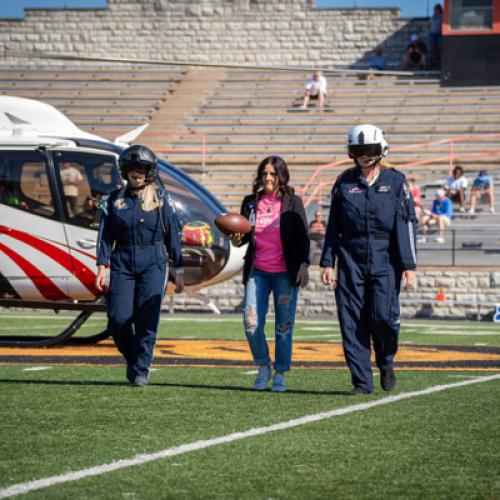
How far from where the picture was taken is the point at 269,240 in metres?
9.71

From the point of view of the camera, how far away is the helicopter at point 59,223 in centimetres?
1459

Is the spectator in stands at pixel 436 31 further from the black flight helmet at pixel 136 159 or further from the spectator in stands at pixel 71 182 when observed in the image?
the black flight helmet at pixel 136 159

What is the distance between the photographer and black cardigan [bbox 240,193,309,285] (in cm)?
966

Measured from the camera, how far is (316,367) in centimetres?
1213

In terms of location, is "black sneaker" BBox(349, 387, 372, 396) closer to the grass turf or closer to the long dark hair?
the long dark hair

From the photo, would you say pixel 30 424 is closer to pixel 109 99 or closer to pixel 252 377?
pixel 252 377

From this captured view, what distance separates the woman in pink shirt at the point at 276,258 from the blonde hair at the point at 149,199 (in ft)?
2.10

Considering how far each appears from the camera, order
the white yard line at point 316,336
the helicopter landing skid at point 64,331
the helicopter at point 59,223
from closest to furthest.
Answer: the helicopter landing skid at point 64,331 → the helicopter at point 59,223 → the white yard line at point 316,336

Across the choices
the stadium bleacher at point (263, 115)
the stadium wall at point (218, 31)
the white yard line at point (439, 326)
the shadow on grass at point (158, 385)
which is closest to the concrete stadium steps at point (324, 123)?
the stadium bleacher at point (263, 115)

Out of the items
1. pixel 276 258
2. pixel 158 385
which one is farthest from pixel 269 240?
pixel 158 385

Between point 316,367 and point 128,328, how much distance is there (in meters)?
2.88

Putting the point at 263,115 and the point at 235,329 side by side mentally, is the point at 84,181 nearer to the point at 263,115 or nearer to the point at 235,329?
the point at 235,329

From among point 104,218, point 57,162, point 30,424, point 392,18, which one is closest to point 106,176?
point 57,162

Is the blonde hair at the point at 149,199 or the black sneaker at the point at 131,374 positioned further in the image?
the black sneaker at the point at 131,374
